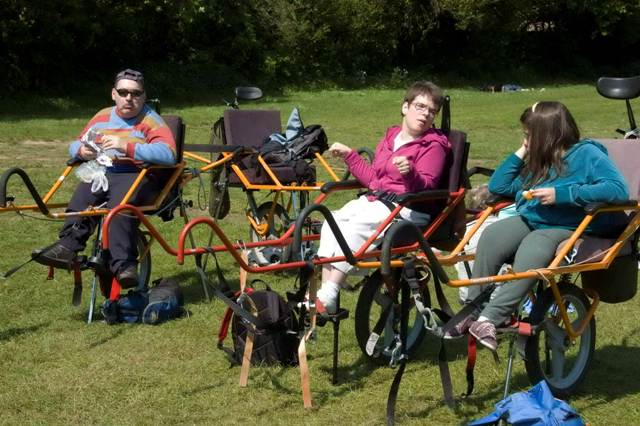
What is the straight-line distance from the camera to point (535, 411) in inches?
149

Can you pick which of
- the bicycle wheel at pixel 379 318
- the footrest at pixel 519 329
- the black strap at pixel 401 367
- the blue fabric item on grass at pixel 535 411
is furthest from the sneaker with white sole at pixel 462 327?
the blue fabric item on grass at pixel 535 411

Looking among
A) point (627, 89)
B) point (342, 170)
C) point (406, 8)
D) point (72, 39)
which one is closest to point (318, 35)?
point (406, 8)

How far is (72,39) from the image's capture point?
74.3 feet

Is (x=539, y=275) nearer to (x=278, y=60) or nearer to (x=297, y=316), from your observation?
(x=297, y=316)

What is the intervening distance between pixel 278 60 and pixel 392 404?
24.1 metres

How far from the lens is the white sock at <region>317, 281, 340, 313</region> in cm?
477

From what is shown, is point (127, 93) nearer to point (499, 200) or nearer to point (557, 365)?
point (499, 200)

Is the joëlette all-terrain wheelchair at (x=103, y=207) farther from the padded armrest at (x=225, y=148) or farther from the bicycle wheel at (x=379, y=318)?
the bicycle wheel at (x=379, y=318)

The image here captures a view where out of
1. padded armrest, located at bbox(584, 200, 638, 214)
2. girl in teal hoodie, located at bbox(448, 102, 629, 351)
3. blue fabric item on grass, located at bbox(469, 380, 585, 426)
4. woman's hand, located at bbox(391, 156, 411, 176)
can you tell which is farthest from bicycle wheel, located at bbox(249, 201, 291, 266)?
blue fabric item on grass, located at bbox(469, 380, 585, 426)

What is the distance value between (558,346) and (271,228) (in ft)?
10.7

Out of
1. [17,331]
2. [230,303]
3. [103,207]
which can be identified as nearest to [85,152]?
[103,207]

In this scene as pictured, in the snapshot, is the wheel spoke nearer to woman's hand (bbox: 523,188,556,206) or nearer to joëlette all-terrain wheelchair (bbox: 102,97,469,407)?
joëlette all-terrain wheelchair (bbox: 102,97,469,407)

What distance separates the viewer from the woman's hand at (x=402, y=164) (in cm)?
489

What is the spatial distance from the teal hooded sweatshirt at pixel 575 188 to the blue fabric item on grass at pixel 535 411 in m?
1.03
